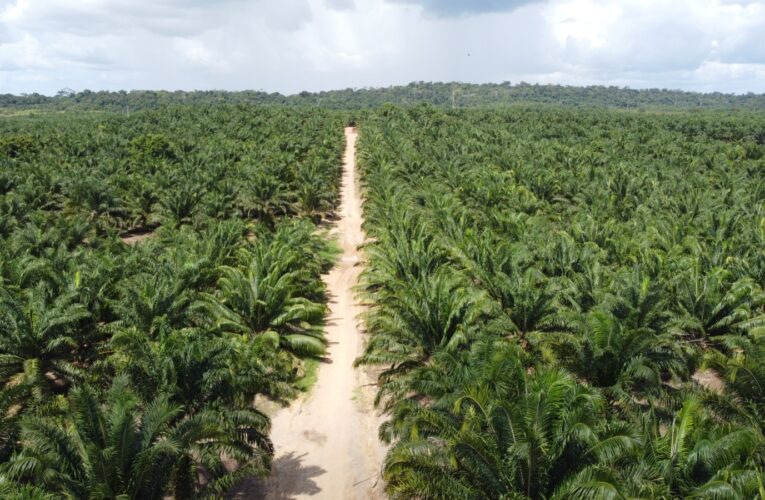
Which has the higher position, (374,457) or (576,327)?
(576,327)

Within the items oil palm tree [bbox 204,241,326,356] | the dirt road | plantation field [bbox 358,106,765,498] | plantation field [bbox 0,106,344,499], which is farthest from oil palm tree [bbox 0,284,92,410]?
plantation field [bbox 358,106,765,498]

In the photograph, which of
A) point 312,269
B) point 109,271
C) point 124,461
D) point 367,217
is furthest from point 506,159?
point 124,461

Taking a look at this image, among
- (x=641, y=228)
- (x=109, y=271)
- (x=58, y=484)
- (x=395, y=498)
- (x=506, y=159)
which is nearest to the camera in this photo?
(x=58, y=484)

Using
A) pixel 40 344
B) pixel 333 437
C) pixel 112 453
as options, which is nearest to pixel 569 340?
pixel 333 437

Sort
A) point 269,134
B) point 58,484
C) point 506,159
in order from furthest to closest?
point 269,134 → point 506,159 → point 58,484

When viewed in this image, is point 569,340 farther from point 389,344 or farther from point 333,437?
point 333,437

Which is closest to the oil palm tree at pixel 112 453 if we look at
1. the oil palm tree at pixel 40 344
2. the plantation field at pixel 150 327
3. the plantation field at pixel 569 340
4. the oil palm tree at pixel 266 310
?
the plantation field at pixel 150 327

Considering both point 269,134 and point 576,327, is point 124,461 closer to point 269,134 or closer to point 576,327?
point 576,327
